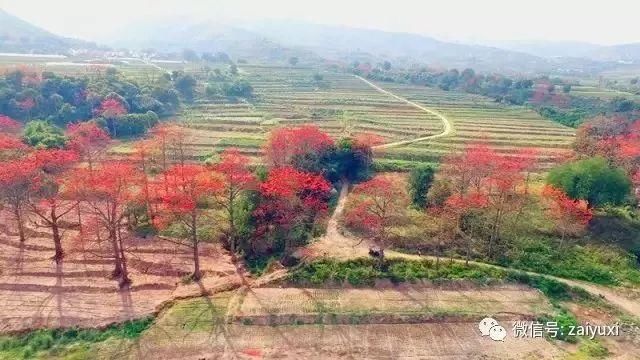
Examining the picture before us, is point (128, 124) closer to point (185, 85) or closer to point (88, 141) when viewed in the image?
point (88, 141)

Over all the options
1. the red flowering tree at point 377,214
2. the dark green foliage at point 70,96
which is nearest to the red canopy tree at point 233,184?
the red flowering tree at point 377,214

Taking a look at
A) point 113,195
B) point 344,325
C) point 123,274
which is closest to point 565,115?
point 344,325

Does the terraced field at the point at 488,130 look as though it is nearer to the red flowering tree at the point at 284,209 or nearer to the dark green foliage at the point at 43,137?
the red flowering tree at the point at 284,209

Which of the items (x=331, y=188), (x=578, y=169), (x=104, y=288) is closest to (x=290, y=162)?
(x=331, y=188)

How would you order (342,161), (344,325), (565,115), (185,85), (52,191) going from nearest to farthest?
1. (344,325)
2. (52,191)
3. (342,161)
4. (565,115)
5. (185,85)

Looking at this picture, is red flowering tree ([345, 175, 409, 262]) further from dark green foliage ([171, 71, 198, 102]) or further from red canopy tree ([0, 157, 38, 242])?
dark green foliage ([171, 71, 198, 102])

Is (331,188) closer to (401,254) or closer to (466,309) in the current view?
(401,254)

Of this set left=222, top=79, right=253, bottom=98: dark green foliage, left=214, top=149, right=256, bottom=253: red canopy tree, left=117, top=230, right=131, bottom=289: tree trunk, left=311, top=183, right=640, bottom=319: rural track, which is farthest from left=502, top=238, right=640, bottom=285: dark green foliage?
left=222, top=79, right=253, bottom=98: dark green foliage
